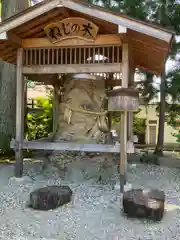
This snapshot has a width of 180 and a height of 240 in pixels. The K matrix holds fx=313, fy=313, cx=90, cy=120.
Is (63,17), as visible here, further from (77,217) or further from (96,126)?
(77,217)

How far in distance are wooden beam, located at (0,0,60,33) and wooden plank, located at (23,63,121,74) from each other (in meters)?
0.95

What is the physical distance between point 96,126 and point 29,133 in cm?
472

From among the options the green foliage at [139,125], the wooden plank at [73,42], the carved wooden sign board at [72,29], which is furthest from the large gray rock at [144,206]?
the green foliage at [139,125]

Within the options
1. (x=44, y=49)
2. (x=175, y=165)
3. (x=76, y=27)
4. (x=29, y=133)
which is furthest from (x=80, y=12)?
(x=29, y=133)

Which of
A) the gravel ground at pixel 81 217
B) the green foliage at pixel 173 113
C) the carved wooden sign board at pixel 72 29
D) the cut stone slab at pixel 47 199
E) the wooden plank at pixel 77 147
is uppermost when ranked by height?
the carved wooden sign board at pixel 72 29

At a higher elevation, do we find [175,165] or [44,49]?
[44,49]

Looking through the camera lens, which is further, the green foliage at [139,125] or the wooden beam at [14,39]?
the green foliage at [139,125]

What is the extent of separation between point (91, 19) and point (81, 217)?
3847 mm

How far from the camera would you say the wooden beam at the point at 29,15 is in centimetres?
600

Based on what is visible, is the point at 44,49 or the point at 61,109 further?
the point at 61,109

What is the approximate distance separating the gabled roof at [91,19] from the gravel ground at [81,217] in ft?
9.67

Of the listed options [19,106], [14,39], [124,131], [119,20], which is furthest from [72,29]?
[124,131]

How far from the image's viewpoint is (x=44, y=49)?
6.83 metres

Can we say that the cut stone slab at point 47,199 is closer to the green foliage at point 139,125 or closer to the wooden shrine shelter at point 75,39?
the wooden shrine shelter at point 75,39
